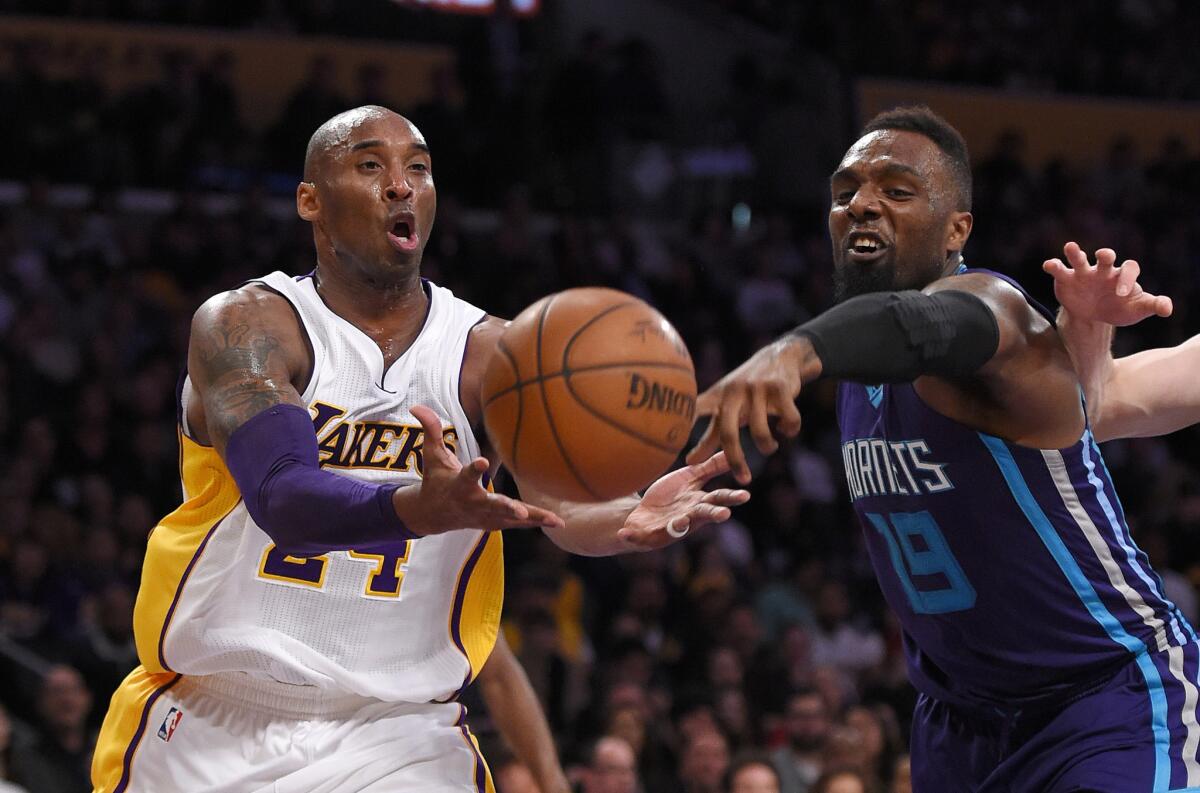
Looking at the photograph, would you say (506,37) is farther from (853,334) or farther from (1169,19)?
(853,334)

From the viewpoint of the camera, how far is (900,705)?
9.87 meters

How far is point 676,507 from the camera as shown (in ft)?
12.6

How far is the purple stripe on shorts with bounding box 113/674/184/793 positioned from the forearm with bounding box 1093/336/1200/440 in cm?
258

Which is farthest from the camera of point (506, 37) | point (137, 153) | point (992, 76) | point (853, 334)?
point (992, 76)

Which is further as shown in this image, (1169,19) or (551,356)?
(1169,19)

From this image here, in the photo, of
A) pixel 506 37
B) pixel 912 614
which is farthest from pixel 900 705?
pixel 506 37

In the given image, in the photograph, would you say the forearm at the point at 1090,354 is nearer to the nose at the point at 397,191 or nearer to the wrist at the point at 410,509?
the wrist at the point at 410,509

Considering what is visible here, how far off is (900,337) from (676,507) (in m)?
0.92

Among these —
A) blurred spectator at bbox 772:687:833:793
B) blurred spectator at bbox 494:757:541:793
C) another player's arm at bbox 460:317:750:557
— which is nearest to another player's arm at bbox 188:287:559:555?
another player's arm at bbox 460:317:750:557

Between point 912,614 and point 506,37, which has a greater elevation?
point 506,37

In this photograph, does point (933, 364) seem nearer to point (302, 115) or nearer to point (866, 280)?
point (866, 280)

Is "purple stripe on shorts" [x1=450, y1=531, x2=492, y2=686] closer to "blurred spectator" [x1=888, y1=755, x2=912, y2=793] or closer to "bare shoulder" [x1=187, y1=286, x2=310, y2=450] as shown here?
"bare shoulder" [x1=187, y1=286, x2=310, y2=450]

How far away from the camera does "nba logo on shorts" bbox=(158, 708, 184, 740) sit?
396 cm

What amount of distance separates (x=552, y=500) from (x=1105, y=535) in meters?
1.40
